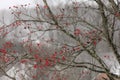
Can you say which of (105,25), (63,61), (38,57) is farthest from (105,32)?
(38,57)

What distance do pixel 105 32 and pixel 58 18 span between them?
5.40 ft

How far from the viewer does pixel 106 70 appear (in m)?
7.08

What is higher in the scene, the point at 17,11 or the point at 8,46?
the point at 17,11

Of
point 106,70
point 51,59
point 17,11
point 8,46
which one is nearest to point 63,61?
→ point 51,59

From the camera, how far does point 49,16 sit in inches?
295

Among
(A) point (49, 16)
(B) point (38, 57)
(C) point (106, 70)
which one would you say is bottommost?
(C) point (106, 70)

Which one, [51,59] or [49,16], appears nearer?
[51,59]

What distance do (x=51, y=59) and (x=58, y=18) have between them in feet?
4.97

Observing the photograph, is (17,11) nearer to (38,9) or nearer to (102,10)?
(38,9)

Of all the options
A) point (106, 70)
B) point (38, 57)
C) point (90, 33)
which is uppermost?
point (90, 33)

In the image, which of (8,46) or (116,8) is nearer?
(116,8)

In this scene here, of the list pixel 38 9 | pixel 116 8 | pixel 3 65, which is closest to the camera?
pixel 116 8

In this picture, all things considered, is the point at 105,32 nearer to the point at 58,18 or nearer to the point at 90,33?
the point at 90,33

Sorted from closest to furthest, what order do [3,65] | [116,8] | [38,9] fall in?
[116,8] < [3,65] < [38,9]
